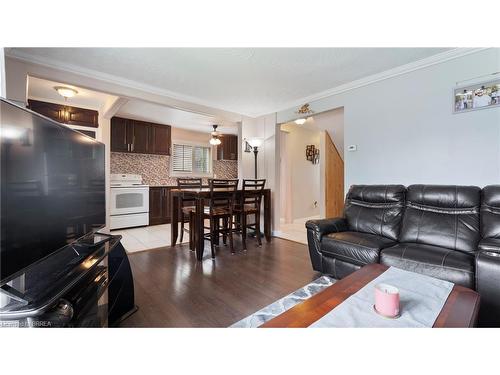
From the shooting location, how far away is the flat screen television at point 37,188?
79 centimetres

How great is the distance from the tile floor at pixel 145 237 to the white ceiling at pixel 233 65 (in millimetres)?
2396

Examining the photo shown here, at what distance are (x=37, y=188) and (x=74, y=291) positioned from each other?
501 mm

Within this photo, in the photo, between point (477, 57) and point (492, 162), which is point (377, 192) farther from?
point (477, 57)

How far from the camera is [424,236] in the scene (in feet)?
6.70

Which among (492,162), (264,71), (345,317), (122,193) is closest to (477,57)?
(492,162)

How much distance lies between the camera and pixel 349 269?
2.09 m

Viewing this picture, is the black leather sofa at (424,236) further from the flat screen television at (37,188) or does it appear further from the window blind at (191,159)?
the window blind at (191,159)

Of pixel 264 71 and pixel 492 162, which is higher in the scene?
pixel 264 71

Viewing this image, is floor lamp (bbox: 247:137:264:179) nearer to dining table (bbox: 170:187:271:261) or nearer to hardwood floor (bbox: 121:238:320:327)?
dining table (bbox: 170:187:271:261)

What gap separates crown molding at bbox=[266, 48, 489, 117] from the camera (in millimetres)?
2180

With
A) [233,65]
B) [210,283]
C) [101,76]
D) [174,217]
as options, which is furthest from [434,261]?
[101,76]

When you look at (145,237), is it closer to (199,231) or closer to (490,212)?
(199,231)

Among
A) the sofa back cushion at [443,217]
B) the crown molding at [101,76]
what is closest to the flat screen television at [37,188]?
the crown molding at [101,76]
